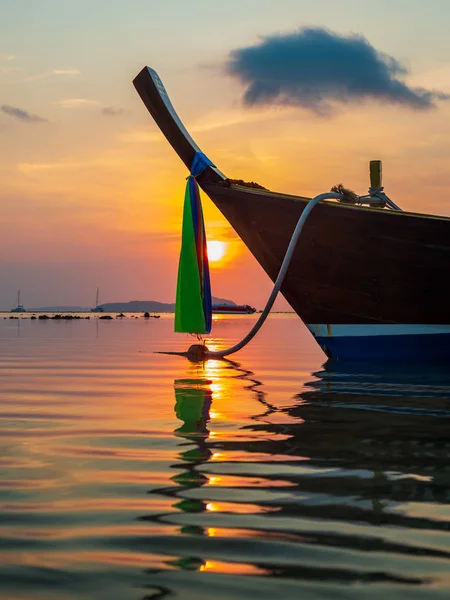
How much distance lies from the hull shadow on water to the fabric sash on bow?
6.53 metres

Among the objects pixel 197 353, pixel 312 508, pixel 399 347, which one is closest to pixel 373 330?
pixel 399 347

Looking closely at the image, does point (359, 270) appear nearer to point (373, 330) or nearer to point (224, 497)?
point (373, 330)

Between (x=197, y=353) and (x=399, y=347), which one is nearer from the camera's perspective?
(x=399, y=347)

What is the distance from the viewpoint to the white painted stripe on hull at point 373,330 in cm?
1350

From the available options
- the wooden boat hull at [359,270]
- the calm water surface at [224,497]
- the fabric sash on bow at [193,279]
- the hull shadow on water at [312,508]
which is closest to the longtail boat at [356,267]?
the wooden boat hull at [359,270]

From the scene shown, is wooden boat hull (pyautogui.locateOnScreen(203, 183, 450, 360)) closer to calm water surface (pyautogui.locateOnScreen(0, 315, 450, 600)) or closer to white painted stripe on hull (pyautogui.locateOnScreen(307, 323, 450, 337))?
white painted stripe on hull (pyautogui.locateOnScreen(307, 323, 450, 337))

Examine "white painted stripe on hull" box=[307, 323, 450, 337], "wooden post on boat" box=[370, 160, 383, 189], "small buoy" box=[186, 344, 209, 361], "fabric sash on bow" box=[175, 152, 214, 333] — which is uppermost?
"wooden post on boat" box=[370, 160, 383, 189]

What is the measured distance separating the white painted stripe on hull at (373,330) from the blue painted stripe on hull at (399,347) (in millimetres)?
59

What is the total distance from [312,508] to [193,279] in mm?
10254

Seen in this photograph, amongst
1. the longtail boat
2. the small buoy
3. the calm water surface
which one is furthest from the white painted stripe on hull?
the calm water surface

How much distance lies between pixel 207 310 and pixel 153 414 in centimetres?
687

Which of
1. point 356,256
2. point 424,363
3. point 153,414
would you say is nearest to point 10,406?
point 153,414

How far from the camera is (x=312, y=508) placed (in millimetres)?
3783

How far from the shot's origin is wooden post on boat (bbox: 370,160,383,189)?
15.0m
